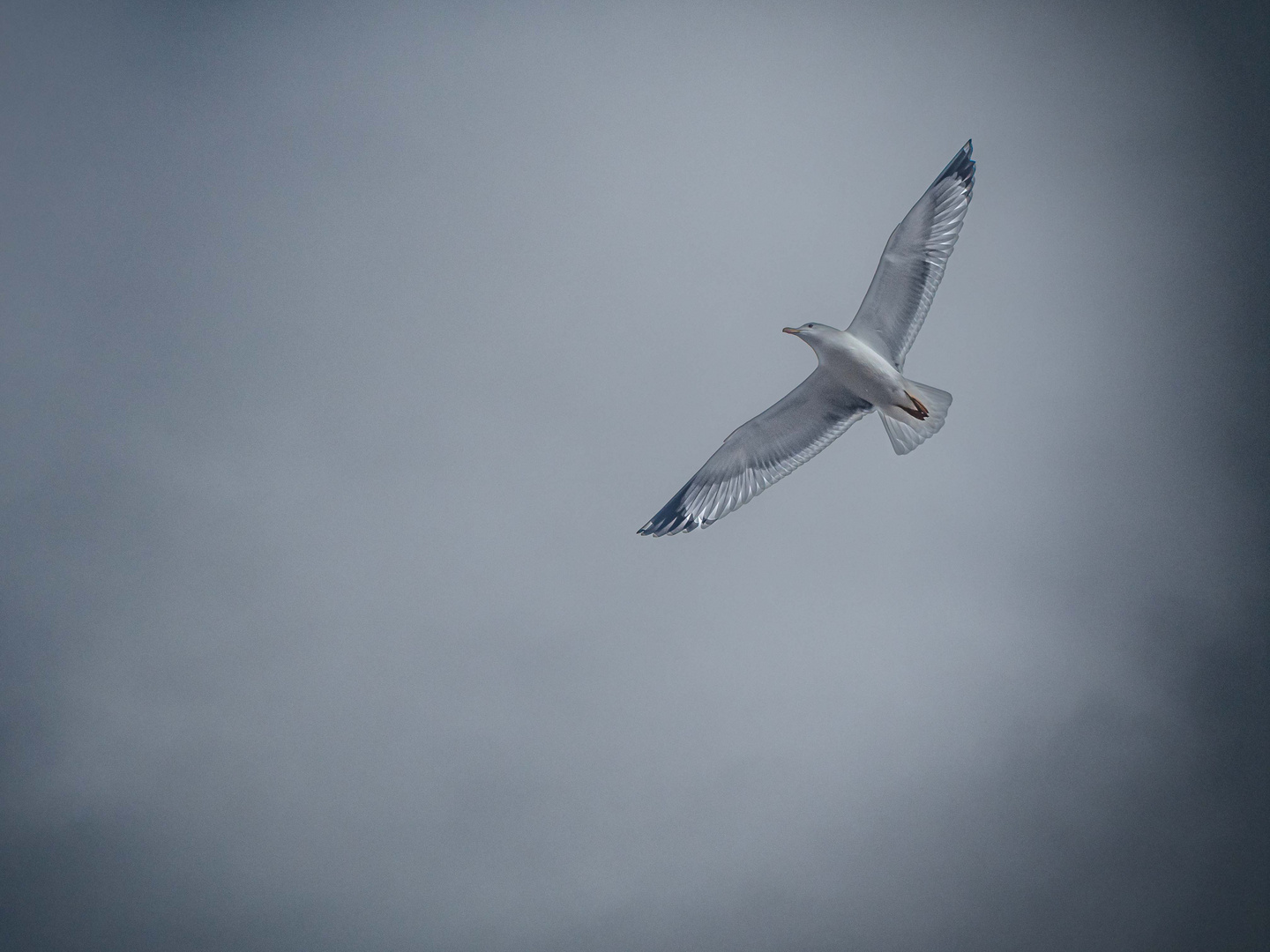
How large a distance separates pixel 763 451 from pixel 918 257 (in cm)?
174

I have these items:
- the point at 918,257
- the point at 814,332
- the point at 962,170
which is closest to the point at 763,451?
the point at 814,332

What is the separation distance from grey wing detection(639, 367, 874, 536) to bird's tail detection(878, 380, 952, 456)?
274mm

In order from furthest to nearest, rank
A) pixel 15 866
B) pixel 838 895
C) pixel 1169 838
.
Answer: pixel 15 866, pixel 838 895, pixel 1169 838

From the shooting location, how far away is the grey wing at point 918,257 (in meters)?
6.40

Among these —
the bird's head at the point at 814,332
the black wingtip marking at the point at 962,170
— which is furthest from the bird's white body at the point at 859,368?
the black wingtip marking at the point at 962,170

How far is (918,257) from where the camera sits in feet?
21.1

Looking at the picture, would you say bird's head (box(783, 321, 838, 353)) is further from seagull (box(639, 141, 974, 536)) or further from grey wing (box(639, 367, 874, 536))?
grey wing (box(639, 367, 874, 536))

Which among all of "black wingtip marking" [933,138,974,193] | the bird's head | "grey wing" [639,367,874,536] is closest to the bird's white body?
the bird's head

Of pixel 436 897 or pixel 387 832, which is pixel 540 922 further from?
pixel 387 832

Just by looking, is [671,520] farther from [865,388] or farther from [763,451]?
[865,388]

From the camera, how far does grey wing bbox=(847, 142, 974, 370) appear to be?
21.0 ft

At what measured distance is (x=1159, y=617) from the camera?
52.7 feet

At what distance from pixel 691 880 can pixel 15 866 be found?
13.5 m

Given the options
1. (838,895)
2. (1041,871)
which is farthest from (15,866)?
(1041,871)
